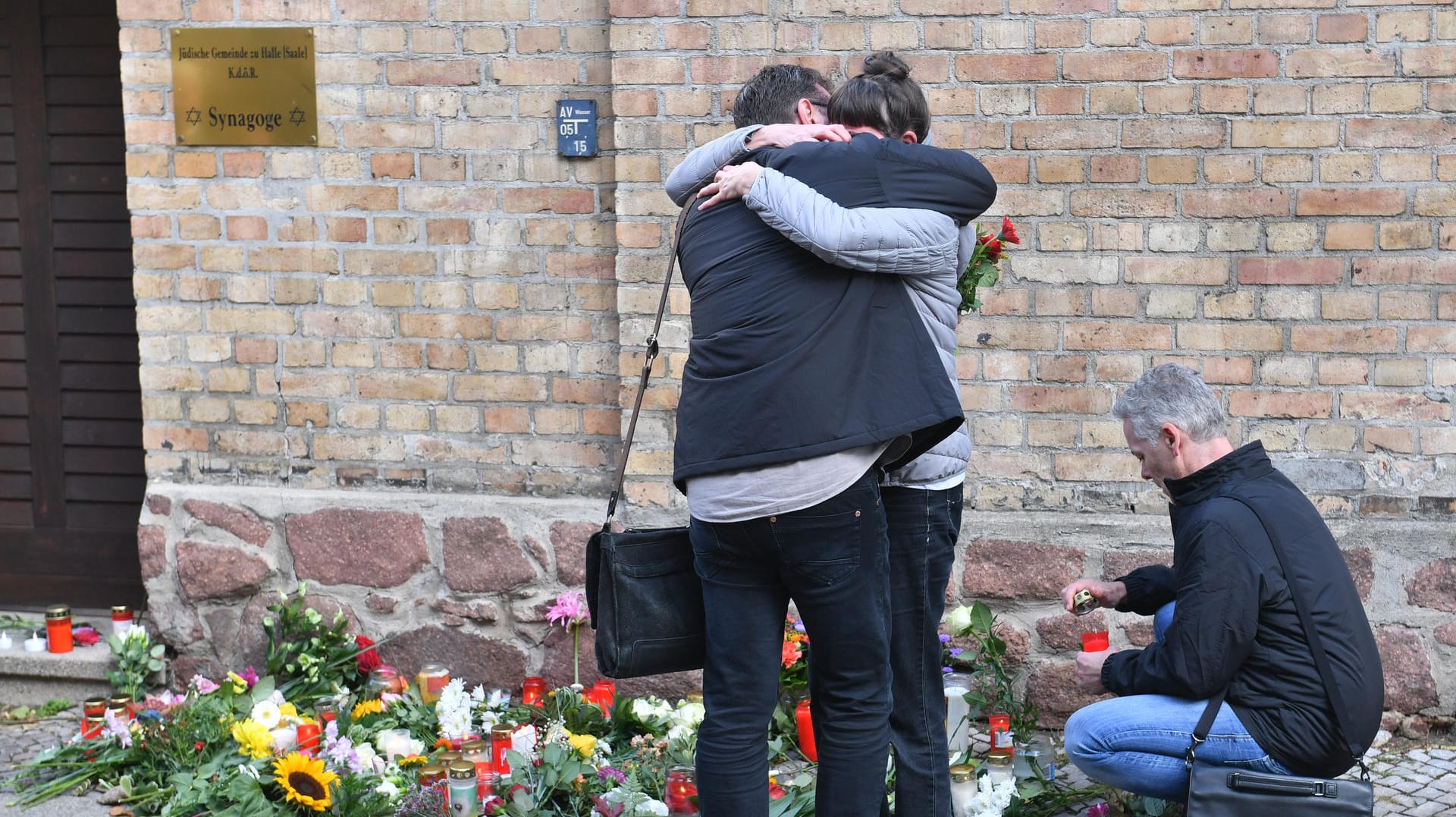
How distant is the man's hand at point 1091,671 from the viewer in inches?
116

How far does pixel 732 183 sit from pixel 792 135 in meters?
0.19

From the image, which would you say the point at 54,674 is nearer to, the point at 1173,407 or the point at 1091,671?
the point at 1091,671

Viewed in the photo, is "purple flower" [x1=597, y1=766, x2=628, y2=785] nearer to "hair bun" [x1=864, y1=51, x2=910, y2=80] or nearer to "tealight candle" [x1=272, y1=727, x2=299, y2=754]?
"tealight candle" [x1=272, y1=727, x2=299, y2=754]

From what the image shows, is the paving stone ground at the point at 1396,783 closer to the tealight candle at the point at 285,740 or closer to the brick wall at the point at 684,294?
the brick wall at the point at 684,294

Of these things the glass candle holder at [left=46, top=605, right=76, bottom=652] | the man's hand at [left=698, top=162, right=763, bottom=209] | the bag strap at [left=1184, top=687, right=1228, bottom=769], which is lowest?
the glass candle holder at [left=46, top=605, right=76, bottom=652]

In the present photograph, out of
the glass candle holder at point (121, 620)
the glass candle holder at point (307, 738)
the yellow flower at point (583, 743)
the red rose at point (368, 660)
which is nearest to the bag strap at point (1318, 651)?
the yellow flower at point (583, 743)

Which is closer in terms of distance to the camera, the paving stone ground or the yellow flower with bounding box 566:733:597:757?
the paving stone ground

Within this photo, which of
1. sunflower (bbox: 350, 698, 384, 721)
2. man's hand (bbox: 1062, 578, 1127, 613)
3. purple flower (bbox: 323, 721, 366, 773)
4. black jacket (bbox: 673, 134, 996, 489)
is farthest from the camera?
sunflower (bbox: 350, 698, 384, 721)

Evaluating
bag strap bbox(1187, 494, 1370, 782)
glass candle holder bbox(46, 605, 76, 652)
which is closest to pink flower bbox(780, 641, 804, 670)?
bag strap bbox(1187, 494, 1370, 782)

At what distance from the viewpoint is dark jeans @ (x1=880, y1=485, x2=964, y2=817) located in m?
2.79

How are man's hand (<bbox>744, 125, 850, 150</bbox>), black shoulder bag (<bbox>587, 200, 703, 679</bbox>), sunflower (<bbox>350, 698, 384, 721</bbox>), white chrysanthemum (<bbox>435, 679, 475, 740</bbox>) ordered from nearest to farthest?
1. man's hand (<bbox>744, 125, 850, 150</bbox>)
2. black shoulder bag (<bbox>587, 200, 703, 679</bbox>)
3. white chrysanthemum (<bbox>435, 679, 475, 740</bbox>)
4. sunflower (<bbox>350, 698, 384, 721</bbox>)

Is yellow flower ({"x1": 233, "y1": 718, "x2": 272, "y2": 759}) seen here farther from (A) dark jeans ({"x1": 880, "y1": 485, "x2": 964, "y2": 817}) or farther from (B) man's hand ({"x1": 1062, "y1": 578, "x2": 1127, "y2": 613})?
(B) man's hand ({"x1": 1062, "y1": 578, "x2": 1127, "y2": 613})

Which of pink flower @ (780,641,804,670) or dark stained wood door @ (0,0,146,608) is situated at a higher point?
dark stained wood door @ (0,0,146,608)

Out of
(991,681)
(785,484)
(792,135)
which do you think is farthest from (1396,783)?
(792,135)
